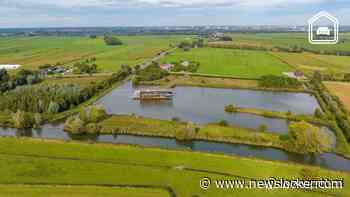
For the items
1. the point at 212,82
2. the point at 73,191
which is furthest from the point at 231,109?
the point at 73,191

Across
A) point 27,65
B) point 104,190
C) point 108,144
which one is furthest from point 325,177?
point 27,65

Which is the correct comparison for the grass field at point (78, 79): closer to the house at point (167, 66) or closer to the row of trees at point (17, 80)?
the row of trees at point (17, 80)

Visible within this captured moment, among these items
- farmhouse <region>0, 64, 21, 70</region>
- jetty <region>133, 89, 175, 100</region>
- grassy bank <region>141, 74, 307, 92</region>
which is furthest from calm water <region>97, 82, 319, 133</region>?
farmhouse <region>0, 64, 21, 70</region>

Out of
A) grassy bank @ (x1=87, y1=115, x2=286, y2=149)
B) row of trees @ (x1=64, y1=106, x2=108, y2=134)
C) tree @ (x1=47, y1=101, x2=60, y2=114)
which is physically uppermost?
tree @ (x1=47, y1=101, x2=60, y2=114)

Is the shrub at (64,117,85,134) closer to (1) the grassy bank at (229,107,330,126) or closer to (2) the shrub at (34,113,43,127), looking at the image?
(2) the shrub at (34,113,43,127)

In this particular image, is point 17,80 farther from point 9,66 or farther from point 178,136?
point 178,136

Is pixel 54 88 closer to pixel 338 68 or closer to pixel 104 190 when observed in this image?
pixel 104 190

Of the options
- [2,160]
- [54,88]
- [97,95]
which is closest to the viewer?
[2,160]
